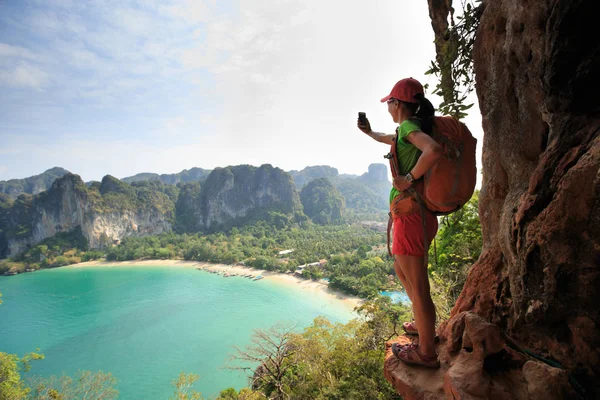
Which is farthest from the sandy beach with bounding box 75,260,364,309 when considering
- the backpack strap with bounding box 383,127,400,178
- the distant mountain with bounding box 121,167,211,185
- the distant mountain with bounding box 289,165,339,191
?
the distant mountain with bounding box 289,165,339,191

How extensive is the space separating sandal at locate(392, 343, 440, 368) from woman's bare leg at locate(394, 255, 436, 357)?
3cm

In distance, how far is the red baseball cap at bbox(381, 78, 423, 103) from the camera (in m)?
1.60

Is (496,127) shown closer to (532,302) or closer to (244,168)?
(532,302)

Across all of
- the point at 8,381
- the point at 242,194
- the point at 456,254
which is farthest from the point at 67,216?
the point at 456,254

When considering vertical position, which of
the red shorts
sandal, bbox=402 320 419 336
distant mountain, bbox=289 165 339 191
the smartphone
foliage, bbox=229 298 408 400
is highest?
distant mountain, bbox=289 165 339 191

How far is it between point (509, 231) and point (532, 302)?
0.34m

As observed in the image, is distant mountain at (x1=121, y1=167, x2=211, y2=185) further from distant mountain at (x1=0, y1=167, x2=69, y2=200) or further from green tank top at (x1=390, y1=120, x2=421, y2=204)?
green tank top at (x1=390, y1=120, x2=421, y2=204)

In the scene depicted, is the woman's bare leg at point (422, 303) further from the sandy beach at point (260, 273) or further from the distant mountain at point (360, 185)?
the distant mountain at point (360, 185)

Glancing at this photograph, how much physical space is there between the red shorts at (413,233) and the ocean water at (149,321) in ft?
54.4

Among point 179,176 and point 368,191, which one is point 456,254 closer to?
point 368,191

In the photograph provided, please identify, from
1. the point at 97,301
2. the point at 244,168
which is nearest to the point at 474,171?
the point at 97,301

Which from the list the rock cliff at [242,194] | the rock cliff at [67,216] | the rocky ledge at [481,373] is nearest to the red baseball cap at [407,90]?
the rocky ledge at [481,373]

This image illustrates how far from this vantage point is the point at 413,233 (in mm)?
1632

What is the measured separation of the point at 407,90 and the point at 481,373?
4.79 feet
